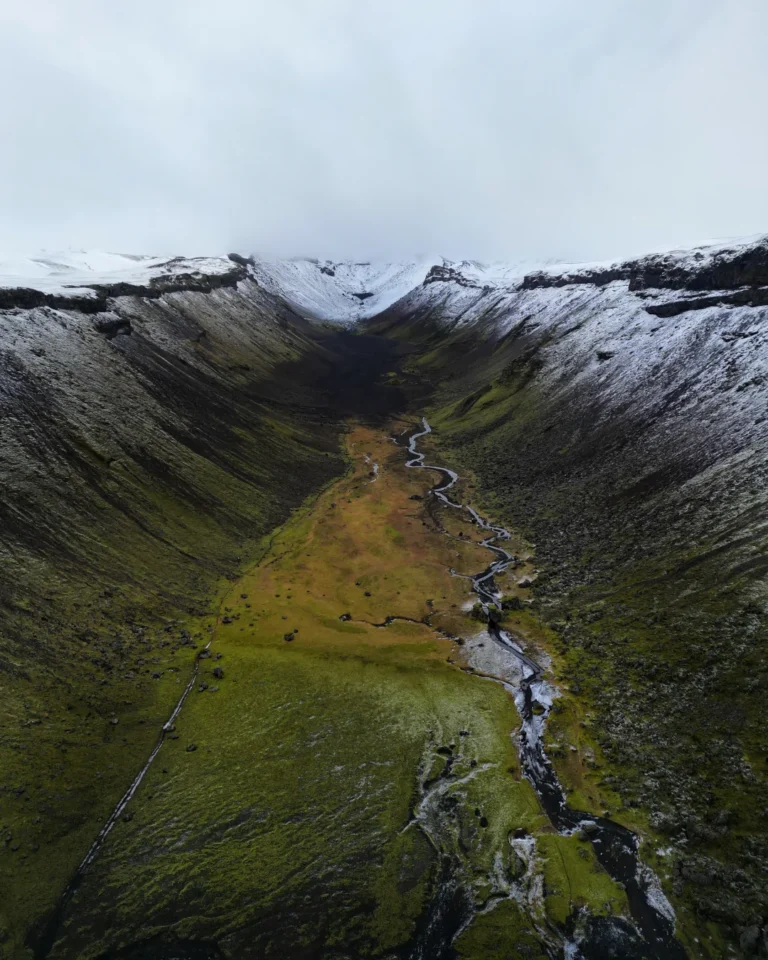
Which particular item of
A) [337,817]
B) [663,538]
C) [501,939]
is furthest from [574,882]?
[663,538]

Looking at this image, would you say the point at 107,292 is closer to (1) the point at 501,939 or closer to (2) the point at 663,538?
(2) the point at 663,538

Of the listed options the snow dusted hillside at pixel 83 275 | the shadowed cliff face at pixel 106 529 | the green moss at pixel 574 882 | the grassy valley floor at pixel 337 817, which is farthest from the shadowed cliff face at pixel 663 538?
the snow dusted hillside at pixel 83 275

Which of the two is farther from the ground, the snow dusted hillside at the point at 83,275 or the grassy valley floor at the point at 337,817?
the snow dusted hillside at the point at 83,275

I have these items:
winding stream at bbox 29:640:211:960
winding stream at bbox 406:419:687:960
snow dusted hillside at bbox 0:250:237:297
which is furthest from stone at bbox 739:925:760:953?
snow dusted hillside at bbox 0:250:237:297

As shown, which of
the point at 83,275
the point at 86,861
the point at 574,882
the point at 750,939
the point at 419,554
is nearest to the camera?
the point at 750,939

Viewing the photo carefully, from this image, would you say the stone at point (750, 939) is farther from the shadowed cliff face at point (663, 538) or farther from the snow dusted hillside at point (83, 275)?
the snow dusted hillside at point (83, 275)

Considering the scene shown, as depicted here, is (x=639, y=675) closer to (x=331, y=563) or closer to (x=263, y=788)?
(x=263, y=788)
